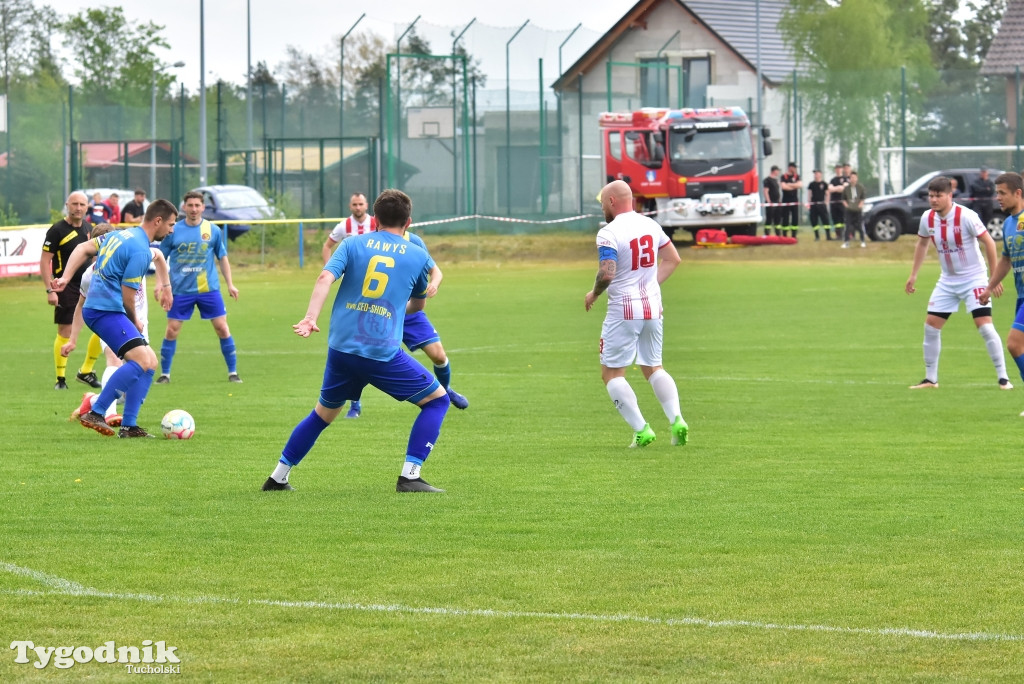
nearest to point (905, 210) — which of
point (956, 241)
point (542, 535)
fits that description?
point (956, 241)

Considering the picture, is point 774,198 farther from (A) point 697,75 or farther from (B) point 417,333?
(B) point 417,333

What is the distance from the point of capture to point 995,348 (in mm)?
15055

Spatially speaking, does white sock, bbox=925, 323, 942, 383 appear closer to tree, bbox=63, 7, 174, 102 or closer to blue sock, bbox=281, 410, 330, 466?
blue sock, bbox=281, 410, 330, 466

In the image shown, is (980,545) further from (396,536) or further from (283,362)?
(283,362)

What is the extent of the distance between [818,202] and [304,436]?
3419 centimetres

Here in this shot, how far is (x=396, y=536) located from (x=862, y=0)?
53893 millimetres

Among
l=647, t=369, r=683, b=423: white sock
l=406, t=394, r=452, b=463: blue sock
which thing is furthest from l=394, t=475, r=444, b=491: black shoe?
l=647, t=369, r=683, b=423: white sock

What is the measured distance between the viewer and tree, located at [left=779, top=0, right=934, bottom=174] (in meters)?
49.6

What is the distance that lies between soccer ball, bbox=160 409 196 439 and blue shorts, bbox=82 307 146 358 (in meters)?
0.59

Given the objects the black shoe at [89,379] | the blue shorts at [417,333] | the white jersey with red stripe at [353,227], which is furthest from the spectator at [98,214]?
the blue shorts at [417,333]

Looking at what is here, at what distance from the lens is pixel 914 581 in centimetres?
683

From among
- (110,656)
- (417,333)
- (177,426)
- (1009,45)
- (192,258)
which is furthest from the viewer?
(1009,45)

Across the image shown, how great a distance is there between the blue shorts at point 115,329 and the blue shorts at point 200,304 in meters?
4.56

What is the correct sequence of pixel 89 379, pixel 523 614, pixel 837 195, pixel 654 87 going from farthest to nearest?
1. pixel 654 87
2. pixel 837 195
3. pixel 89 379
4. pixel 523 614
